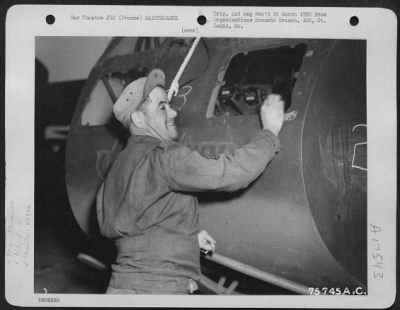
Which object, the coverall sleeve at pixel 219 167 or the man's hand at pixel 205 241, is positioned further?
the man's hand at pixel 205 241

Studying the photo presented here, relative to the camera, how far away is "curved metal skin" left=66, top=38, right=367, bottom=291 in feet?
4.57

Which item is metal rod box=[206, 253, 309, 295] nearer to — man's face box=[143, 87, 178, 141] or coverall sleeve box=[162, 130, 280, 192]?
coverall sleeve box=[162, 130, 280, 192]

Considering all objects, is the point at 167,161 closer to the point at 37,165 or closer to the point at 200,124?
the point at 200,124

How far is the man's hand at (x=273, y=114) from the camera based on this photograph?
1401 millimetres

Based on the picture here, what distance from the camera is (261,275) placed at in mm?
1491

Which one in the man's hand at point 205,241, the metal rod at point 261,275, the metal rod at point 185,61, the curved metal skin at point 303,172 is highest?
the metal rod at point 185,61

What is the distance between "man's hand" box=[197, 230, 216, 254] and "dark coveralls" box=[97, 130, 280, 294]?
0.13ft

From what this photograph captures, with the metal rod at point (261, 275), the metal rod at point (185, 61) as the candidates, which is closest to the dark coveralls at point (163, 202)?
the metal rod at point (261, 275)

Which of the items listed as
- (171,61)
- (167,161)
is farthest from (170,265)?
(171,61)

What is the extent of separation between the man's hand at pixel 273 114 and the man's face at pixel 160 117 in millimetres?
280

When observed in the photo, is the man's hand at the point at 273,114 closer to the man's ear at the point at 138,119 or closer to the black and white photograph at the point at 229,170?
the black and white photograph at the point at 229,170

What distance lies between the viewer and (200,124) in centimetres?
149

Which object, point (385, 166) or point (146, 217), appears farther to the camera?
point (385, 166)

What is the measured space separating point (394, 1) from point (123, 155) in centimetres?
98
